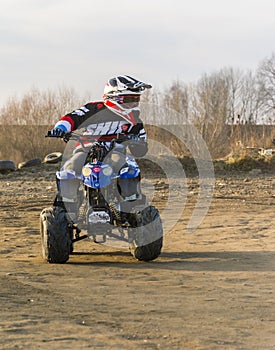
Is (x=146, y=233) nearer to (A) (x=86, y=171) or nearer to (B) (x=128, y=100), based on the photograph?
(A) (x=86, y=171)

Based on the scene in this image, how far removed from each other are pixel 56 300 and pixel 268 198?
31.4ft

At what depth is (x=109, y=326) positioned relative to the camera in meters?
5.35

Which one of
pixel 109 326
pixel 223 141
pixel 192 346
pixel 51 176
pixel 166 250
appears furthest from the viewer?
pixel 223 141

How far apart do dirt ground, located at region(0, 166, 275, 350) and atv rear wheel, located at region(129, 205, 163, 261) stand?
149mm

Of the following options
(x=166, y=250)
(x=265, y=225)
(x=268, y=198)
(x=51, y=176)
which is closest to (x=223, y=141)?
(x=51, y=176)

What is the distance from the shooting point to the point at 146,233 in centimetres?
823

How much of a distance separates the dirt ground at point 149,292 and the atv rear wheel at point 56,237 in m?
0.11

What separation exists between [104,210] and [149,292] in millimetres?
1642

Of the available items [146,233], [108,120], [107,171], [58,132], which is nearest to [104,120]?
[108,120]

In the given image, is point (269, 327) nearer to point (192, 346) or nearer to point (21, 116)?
point (192, 346)

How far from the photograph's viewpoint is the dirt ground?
506cm

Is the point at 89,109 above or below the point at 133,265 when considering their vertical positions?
above

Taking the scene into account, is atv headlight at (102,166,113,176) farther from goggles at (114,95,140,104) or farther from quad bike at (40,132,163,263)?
goggles at (114,95,140,104)

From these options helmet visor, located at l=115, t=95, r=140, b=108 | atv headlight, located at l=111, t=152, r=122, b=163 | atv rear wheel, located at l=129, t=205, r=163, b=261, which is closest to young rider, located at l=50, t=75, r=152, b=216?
helmet visor, located at l=115, t=95, r=140, b=108
